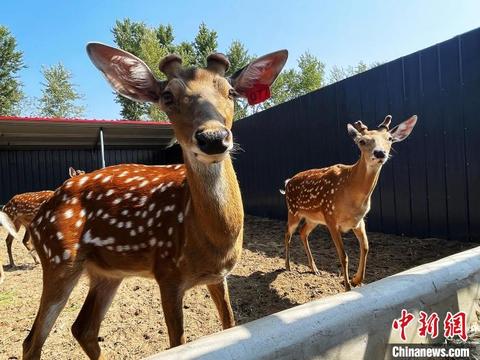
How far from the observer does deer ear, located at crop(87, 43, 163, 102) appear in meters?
2.29

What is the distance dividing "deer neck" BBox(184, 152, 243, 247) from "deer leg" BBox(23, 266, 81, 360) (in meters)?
1.05

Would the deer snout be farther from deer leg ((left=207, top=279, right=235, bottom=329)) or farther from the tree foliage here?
the tree foliage

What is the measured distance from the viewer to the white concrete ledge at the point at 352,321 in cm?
158

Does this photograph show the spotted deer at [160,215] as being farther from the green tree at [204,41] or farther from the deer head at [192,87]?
the green tree at [204,41]

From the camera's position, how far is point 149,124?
1251 centimetres

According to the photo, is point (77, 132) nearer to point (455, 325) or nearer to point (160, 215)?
point (160, 215)

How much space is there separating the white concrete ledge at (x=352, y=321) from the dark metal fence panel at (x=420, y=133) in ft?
10.9

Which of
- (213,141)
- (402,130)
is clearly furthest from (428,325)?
(402,130)

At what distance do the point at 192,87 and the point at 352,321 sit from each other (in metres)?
1.62

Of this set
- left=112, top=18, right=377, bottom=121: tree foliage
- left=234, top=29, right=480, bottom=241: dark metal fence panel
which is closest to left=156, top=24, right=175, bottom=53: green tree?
left=112, top=18, right=377, bottom=121: tree foliage

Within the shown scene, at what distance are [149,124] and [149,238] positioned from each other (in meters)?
10.5

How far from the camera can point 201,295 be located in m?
4.31

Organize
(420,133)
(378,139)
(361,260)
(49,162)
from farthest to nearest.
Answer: (49,162)
(420,133)
(378,139)
(361,260)

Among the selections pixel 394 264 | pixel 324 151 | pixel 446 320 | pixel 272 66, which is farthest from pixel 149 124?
pixel 446 320
